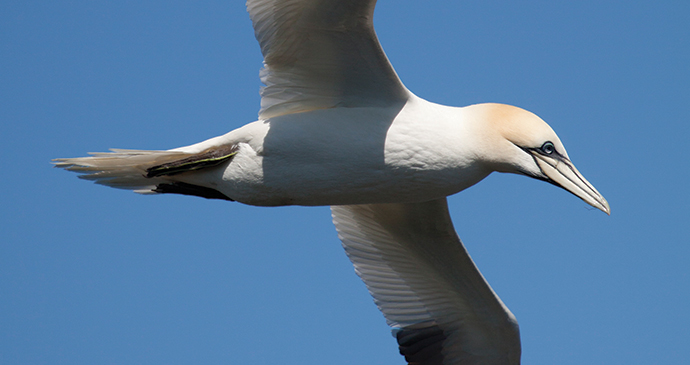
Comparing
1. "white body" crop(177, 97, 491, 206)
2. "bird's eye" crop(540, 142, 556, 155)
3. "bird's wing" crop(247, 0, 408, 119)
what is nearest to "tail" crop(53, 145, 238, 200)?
"white body" crop(177, 97, 491, 206)

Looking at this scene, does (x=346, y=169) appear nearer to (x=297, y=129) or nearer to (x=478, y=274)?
(x=297, y=129)

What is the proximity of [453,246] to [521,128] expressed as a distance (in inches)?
91.2

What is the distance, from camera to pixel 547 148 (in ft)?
24.2

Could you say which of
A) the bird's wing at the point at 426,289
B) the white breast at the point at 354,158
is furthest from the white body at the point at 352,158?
the bird's wing at the point at 426,289

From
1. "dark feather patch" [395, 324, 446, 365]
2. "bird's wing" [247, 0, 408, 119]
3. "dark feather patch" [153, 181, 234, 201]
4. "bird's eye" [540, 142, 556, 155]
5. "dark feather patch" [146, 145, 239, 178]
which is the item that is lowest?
"dark feather patch" [395, 324, 446, 365]

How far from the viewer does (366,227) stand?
9.53 meters

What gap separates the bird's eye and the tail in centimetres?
279

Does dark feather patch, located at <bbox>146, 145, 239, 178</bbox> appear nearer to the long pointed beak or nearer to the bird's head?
the bird's head

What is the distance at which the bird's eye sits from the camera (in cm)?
736

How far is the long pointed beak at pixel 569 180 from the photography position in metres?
7.37

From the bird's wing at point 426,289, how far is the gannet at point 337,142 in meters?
1.97

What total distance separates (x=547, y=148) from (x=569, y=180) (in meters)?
0.36

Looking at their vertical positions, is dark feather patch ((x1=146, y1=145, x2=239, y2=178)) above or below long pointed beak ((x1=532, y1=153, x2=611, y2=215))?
above

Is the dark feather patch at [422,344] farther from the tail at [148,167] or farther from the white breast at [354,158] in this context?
the tail at [148,167]
